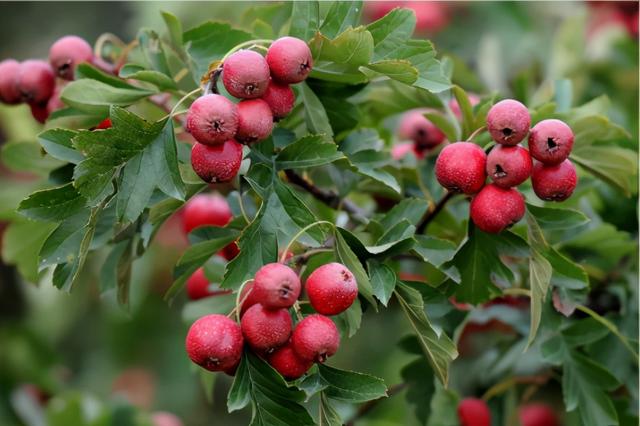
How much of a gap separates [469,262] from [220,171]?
0.30m

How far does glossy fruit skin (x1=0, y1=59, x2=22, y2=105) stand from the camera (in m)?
1.13

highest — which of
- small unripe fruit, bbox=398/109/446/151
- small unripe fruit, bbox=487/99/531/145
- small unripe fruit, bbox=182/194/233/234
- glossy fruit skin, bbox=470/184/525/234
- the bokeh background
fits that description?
small unripe fruit, bbox=487/99/531/145

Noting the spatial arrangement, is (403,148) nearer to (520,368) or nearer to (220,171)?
(520,368)

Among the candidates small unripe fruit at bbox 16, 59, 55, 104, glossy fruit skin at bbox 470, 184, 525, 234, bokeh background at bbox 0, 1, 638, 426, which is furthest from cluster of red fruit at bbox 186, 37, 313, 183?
bokeh background at bbox 0, 1, 638, 426

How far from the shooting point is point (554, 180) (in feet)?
3.07

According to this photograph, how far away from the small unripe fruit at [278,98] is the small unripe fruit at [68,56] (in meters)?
0.31

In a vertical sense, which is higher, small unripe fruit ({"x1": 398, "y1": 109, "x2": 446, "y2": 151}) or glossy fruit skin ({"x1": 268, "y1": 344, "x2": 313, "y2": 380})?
glossy fruit skin ({"x1": 268, "y1": 344, "x2": 313, "y2": 380})

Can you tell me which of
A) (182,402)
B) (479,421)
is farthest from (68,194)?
(182,402)

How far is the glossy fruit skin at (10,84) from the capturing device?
1127 millimetres

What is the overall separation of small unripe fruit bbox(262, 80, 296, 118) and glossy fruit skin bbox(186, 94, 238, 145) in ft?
0.19

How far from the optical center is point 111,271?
1.14 metres

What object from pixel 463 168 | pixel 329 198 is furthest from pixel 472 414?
pixel 463 168

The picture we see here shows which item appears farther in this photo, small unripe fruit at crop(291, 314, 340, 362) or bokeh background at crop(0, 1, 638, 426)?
bokeh background at crop(0, 1, 638, 426)

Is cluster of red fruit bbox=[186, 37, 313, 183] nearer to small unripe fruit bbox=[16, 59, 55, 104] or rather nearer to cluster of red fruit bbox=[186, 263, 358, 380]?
cluster of red fruit bbox=[186, 263, 358, 380]
